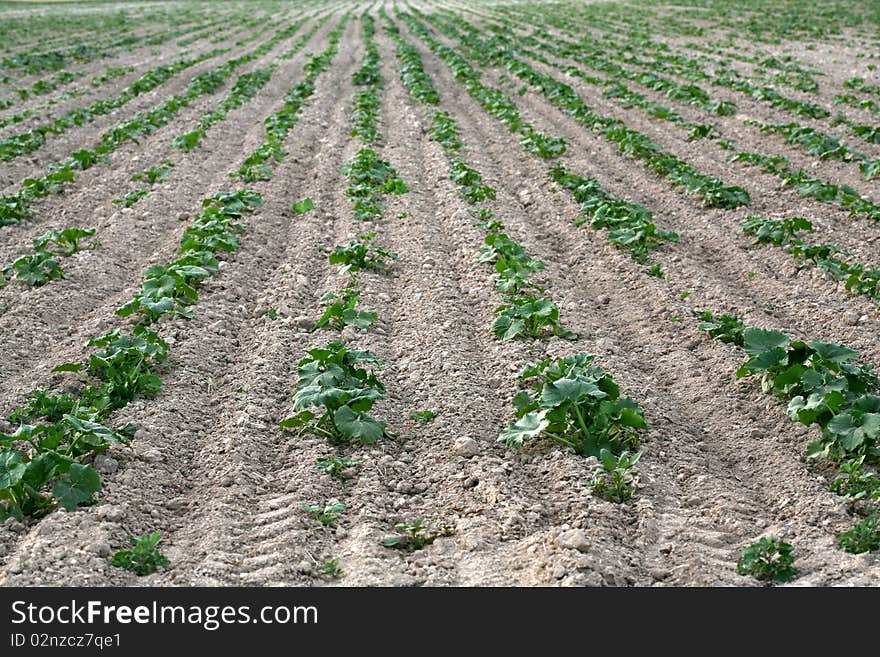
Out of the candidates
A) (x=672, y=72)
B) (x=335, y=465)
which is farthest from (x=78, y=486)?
(x=672, y=72)

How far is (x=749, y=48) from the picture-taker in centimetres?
2522

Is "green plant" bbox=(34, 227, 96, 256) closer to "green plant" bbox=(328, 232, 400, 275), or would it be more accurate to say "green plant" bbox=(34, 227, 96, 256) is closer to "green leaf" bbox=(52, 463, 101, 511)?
"green plant" bbox=(328, 232, 400, 275)

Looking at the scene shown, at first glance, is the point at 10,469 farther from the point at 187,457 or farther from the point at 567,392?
the point at 567,392

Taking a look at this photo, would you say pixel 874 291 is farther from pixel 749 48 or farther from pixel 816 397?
pixel 749 48

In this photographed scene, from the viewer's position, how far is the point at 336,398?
5.66 meters

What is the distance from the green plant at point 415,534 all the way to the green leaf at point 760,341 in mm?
2501

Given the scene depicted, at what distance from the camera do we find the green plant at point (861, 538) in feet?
14.9

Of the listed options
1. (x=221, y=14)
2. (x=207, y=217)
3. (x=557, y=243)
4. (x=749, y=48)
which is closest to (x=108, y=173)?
(x=207, y=217)

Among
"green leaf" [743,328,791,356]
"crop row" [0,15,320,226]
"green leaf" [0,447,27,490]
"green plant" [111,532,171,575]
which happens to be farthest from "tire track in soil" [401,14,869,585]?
"crop row" [0,15,320,226]

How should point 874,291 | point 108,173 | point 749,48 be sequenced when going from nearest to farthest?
point 874,291, point 108,173, point 749,48

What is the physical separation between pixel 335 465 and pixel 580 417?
148 centimetres

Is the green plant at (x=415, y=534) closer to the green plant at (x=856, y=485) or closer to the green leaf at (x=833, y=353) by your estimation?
the green plant at (x=856, y=485)
